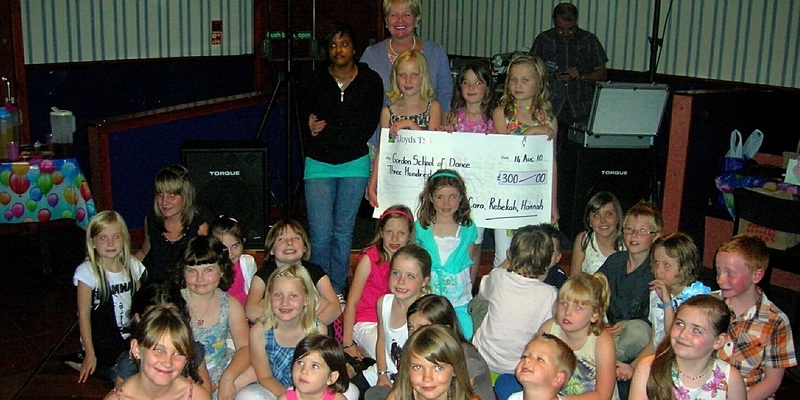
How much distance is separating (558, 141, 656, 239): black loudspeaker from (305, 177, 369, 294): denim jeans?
1522 millimetres

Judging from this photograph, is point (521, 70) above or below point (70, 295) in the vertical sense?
above

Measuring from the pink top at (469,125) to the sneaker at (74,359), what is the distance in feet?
6.60

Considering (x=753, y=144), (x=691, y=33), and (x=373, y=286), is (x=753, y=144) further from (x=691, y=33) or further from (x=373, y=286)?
(x=373, y=286)

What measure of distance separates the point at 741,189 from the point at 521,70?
1.34 metres

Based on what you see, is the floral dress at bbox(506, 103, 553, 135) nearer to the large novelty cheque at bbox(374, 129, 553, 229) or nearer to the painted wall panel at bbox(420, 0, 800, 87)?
the large novelty cheque at bbox(374, 129, 553, 229)

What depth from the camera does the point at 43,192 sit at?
16.4 ft

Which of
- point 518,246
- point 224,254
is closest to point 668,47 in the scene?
point 518,246

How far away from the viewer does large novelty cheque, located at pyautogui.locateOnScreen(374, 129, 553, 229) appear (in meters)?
4.15

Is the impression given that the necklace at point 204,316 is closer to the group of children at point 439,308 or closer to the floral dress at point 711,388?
the group of children at point 439,308

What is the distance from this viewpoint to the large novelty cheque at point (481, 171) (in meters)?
4.15

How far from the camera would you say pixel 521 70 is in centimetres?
400

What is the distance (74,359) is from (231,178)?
1.43m

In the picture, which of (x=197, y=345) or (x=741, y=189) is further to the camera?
(x=741, y=189)

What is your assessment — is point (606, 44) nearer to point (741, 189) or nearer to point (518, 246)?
point (741, 189)
